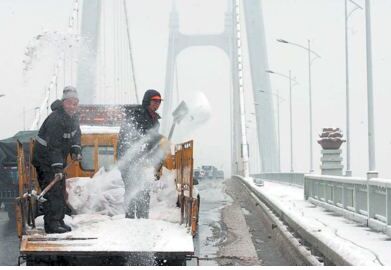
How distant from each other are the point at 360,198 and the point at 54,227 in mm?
7245

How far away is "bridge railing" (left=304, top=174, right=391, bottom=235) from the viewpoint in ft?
37.4

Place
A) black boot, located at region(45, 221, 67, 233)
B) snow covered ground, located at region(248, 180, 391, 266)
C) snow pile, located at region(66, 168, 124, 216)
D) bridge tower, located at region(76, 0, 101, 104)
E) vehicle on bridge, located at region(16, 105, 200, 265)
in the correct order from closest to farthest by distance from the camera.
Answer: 1. vehicle on bridge, located at region(16, 105, 200, 265)
2. snow covered ground, located at region(248, 180, 391, 266)
3. black boot, located at region(45, 221, 67, 233)
4. snow pile, located at region(66, 168, 124, 216)
5. bridge tower, located at region(76, 0, 101, 104)

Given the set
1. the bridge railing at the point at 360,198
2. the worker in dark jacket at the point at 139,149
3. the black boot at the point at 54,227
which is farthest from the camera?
the bridge railing at the point at 360,198

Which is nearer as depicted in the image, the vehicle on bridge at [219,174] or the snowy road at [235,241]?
the snowy road at [235,241]

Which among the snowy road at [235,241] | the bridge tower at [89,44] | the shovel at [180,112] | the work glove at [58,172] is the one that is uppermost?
the bridge tower at [89,44]

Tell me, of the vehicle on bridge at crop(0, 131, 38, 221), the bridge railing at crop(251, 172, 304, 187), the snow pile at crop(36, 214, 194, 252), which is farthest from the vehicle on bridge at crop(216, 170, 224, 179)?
the snow pile at crop(36, 214, 194, 252)

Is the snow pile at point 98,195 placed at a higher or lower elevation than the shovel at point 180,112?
lower

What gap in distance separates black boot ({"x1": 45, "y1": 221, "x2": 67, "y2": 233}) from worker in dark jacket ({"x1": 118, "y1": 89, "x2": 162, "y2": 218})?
3.31 feet

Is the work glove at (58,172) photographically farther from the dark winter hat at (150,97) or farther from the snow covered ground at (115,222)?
the dark winter hat at (150,97)

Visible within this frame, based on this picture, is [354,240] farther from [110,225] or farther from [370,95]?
[370,95]

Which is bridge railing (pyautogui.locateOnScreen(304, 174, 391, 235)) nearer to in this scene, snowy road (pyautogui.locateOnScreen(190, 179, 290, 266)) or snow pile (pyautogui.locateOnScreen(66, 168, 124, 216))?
snowy road (pyautogui.locateOnScreen(190, 179, 290, 266))

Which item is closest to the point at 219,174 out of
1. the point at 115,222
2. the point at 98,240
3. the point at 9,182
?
the point at 9,182

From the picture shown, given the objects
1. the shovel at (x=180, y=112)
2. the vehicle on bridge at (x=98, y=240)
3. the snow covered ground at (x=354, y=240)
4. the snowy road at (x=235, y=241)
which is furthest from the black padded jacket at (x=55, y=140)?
the snow covered ground at (x=354, y=240)

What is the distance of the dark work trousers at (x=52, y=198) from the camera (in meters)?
8.14
